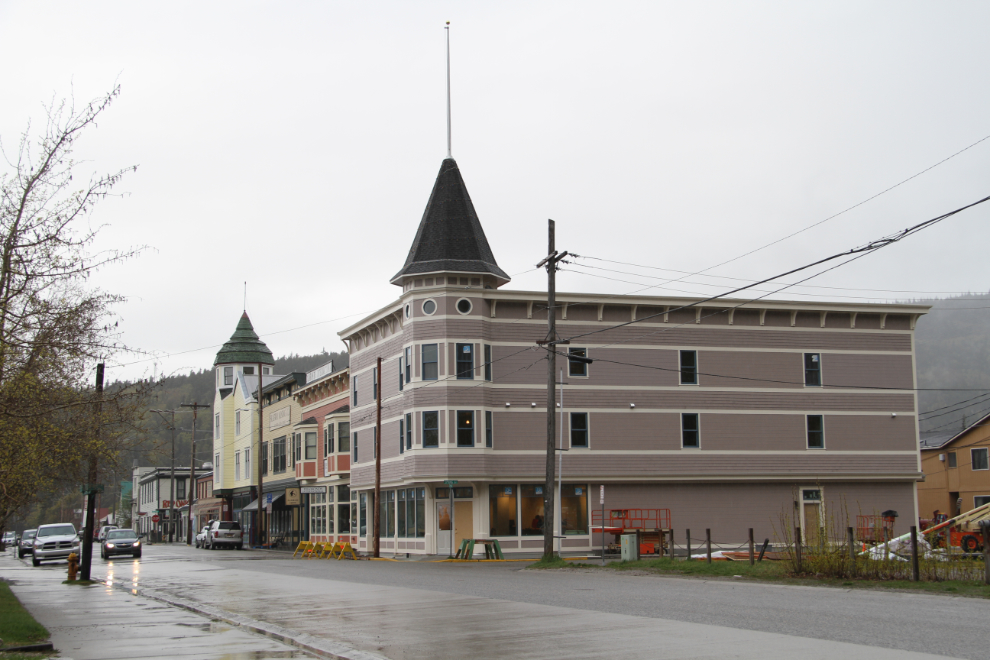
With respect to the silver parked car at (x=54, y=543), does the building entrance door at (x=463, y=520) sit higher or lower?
higher

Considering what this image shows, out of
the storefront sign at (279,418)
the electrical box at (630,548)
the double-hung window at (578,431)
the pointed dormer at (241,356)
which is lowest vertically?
the electrical box at (630,548)

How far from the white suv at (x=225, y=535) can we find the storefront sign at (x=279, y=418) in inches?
262

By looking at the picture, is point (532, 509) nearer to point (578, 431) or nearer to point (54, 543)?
point (578, 431)

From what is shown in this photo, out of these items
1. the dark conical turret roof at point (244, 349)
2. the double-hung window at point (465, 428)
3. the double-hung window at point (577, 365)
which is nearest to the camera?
the double-hung window at point (465, 428)

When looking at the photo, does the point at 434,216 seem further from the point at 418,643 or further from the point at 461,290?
the point at 418,643

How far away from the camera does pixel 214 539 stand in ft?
205

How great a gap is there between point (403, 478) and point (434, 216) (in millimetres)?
Result: 10833

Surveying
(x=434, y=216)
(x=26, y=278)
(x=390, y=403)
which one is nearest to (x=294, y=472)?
(x=390, y=403)

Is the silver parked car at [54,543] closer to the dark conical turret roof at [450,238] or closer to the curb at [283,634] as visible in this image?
the dark conical turret roof at [450,238]

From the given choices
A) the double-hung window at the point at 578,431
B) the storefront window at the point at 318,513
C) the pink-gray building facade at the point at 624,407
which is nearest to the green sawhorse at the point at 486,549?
the pink-gray building facade at the point at 624,407

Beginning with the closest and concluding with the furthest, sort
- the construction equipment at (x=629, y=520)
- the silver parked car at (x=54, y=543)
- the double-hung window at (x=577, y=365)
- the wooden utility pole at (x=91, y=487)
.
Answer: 1. the wooden utility pole at (x=91, y=487)
2. the construction equipment at (x=629, y=520)
3. the double-hung window at (x=577, y=365)
4. the silver parked car at (x=54, y=543)

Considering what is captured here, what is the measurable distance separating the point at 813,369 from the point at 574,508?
12100 millimetres

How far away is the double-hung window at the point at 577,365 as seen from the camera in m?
41.7

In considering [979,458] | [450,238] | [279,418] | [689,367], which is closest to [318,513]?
[279,418]
